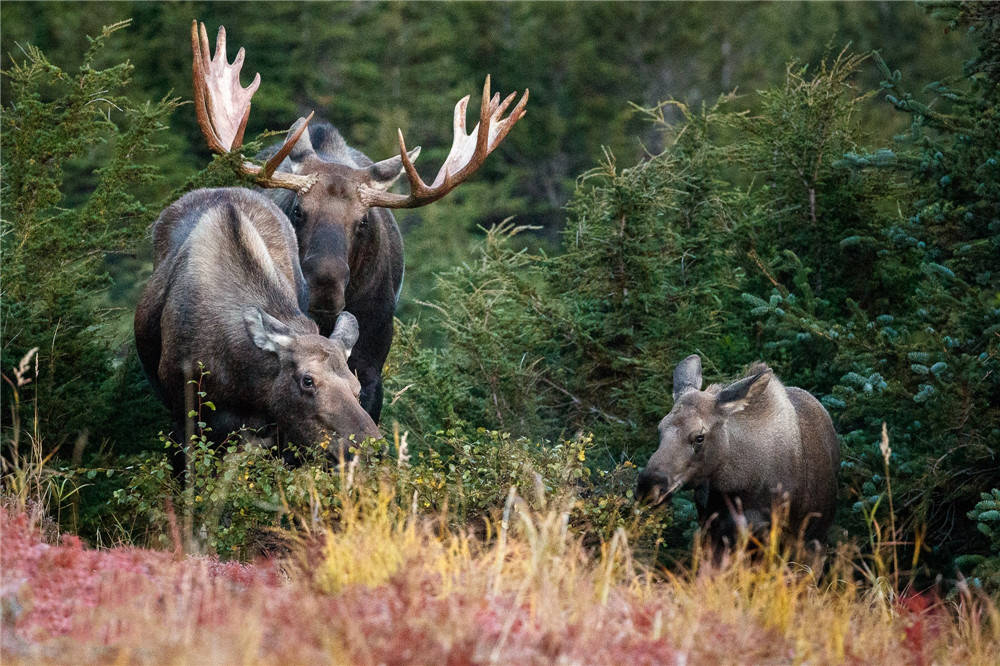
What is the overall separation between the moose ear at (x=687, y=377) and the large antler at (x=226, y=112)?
12.5 ft

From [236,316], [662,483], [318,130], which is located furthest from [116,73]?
[662,483]

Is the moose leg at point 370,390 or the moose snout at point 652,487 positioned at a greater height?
the moose snout at point 652,487

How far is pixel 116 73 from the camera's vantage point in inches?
468

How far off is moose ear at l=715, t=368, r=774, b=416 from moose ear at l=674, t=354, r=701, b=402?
26cm

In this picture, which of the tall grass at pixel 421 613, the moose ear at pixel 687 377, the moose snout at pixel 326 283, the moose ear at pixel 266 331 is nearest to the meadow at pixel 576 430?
the tall grass at pixel 421 613

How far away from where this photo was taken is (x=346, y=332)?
9562 millimetres

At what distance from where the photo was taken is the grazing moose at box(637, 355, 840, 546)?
29.8ft

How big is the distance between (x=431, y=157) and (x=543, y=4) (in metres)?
7.82

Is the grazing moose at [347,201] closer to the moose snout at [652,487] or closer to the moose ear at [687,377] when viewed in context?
the moose ear at [687,377]

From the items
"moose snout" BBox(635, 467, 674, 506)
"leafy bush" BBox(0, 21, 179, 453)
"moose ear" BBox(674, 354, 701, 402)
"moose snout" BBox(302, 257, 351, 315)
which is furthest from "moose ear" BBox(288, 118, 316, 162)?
"moose snout" BBox(635, 467, 674, 506)

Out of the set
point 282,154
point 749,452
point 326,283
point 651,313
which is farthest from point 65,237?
point 749,452

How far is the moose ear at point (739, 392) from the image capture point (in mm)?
9156

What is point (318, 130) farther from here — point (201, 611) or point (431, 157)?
point (431, 157)

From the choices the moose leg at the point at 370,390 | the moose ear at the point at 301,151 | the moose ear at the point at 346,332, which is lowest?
the moose leg at the point at 370,390
